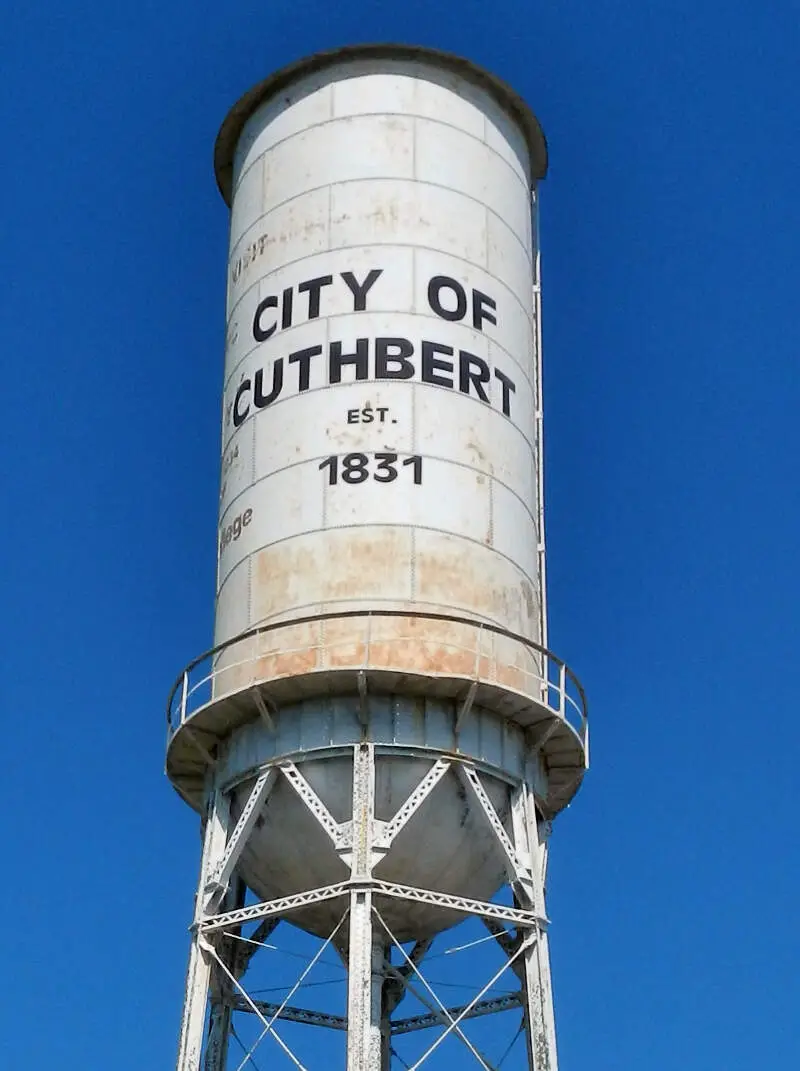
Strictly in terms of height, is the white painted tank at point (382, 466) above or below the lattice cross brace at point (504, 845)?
above

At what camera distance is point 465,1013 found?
2228 centimetres

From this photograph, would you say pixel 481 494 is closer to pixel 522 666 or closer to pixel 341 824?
pixel 522 666

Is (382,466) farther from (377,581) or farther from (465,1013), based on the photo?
(465,1013)

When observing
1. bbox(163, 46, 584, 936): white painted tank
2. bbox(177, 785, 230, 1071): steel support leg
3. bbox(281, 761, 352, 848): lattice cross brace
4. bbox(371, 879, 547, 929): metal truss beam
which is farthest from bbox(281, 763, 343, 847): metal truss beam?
bbox(177, 785, 230, 1071): steel support leg

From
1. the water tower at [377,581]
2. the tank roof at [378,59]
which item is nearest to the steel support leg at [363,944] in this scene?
the water tower at [377,581]

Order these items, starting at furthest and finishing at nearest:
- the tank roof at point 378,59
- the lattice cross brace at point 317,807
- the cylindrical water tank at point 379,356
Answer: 1. the tank roof at point 378,59
2. the cylindrical water tank at point 379,356
3. the lattice cross brace at point 317,807

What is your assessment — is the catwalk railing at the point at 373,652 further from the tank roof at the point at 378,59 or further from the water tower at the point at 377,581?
the tank roof at the point at 378,59

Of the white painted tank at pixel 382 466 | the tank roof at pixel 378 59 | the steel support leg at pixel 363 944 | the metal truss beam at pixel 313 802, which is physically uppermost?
the tank roof at pixel 378 59

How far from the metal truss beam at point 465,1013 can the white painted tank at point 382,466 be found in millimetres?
1250

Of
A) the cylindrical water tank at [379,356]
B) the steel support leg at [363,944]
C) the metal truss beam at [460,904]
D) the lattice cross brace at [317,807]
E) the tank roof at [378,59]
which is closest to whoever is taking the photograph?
the steel support leg at [363,944]

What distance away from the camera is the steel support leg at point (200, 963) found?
21.4 metres

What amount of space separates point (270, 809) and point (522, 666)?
12.6ft

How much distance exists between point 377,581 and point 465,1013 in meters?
5.71

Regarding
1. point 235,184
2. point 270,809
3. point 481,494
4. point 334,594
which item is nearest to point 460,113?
point 235,184
